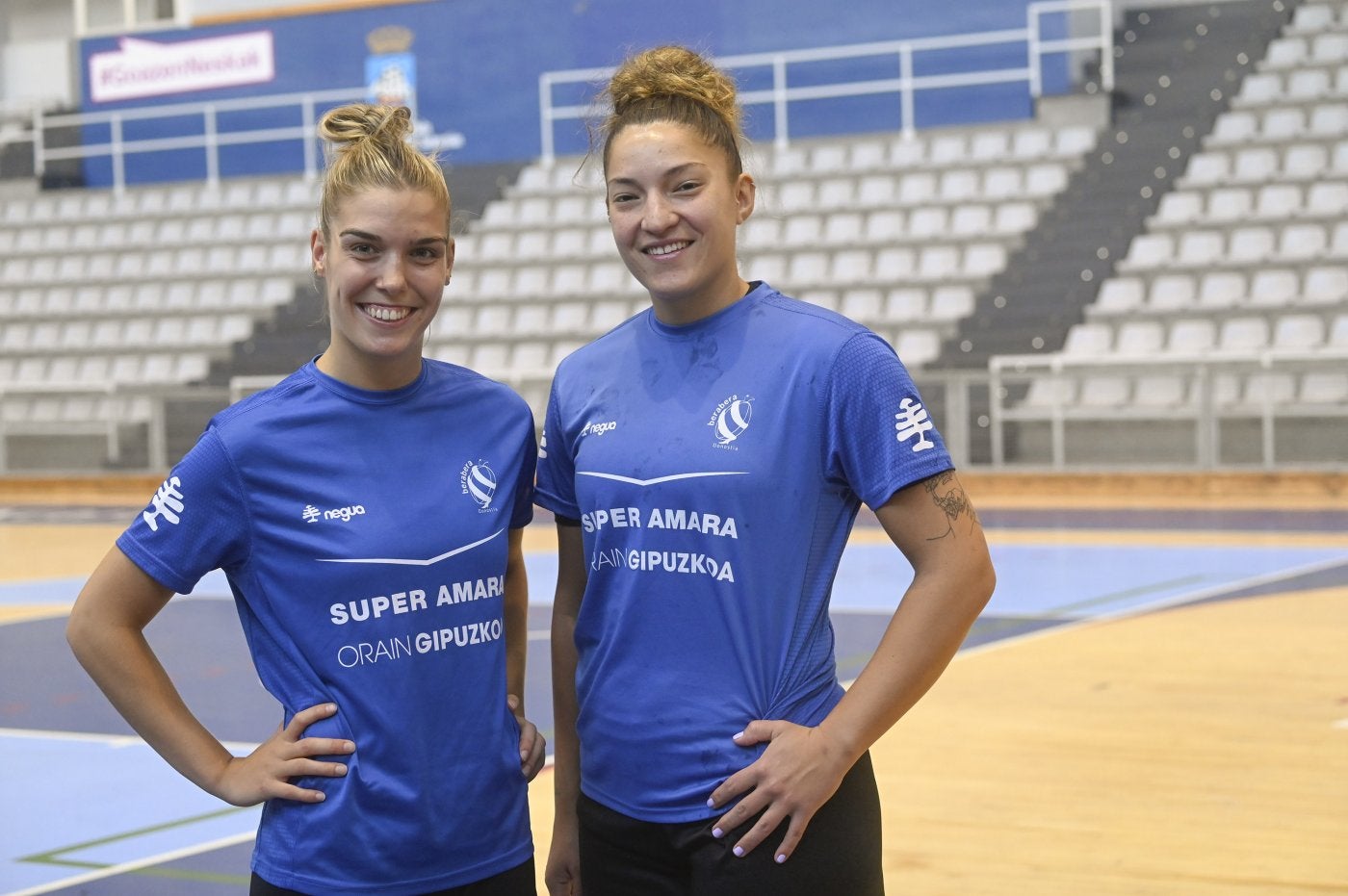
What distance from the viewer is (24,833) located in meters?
3.77

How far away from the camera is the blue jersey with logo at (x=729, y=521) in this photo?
70.9 inches

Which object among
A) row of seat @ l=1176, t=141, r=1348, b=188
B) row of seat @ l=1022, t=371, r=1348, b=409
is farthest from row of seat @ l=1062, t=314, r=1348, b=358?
row of seat @ l=1176, t=141, r=1348, b=188

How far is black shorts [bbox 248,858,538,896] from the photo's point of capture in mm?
1865

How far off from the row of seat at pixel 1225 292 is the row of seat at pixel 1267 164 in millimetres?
1009

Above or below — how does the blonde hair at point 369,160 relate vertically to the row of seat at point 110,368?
above

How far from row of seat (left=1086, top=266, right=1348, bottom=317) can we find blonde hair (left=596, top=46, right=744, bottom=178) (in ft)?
31.5

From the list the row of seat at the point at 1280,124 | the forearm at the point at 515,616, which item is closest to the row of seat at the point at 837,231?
the row of seat at the point at 1280,124

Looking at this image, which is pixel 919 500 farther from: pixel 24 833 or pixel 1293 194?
pixel 1293 194

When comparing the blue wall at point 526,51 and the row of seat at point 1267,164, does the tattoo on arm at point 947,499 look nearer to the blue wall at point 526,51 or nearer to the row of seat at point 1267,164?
the row of seat at point 1267,164

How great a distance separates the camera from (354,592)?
186 cm

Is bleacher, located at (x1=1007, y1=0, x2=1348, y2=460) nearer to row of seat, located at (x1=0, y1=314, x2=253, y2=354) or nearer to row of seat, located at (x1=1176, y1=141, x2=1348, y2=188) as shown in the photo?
row of seat, located at (x1=1176, y1=141, x2=1348, y2=188)

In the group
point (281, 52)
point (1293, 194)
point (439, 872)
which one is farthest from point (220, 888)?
point (281, 52)

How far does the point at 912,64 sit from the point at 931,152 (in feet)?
3.31

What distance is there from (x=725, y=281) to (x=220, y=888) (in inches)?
77.2
